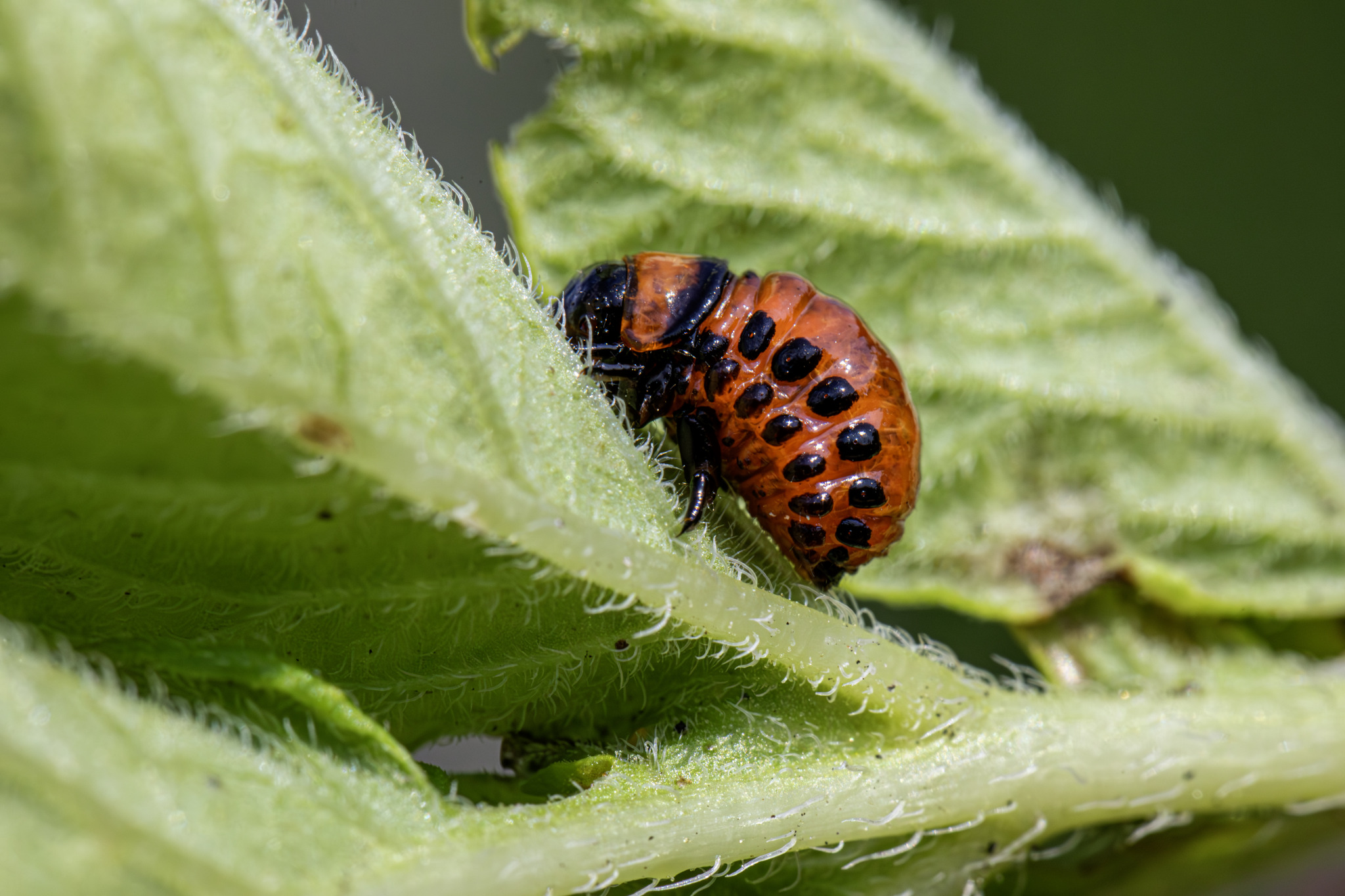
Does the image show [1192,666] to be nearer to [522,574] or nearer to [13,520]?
[522,574]

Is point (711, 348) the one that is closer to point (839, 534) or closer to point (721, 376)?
point (721, 376)

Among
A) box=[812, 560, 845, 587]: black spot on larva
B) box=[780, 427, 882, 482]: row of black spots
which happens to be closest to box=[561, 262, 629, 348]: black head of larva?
box=[780, 427, 882, 482]: row of black spots

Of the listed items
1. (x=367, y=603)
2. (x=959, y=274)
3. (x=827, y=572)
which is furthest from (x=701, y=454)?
(x=959, y=274)

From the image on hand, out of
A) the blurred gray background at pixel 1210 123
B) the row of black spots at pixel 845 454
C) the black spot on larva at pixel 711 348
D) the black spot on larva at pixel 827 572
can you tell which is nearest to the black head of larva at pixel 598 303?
the black spot on larva at pixel 711 348

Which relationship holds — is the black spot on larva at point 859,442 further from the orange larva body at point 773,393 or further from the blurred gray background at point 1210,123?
the blurred gray background at point 1210,123

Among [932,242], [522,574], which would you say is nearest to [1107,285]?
[932,242]
